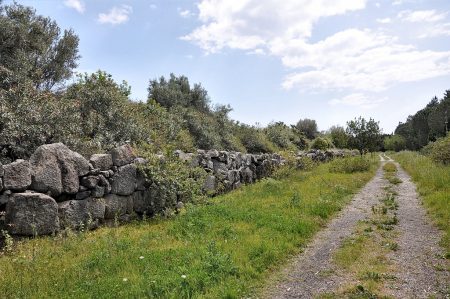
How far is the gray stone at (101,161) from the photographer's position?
→ 852cm

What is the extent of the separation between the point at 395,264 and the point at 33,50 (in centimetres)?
1515

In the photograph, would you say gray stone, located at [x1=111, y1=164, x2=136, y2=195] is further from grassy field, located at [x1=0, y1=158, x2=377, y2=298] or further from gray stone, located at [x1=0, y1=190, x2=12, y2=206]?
gray stone, located at [x1=0, y1=190, x2=12, y2=206]

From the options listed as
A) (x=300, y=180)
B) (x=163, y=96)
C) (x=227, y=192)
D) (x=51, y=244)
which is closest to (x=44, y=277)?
(x=51, y=244)

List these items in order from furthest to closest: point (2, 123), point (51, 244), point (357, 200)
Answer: point (357, 200) → point (2, 123) → point (51, 244)

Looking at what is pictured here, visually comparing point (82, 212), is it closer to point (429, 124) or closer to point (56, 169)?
point (56, 169)

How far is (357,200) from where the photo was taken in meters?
11.9

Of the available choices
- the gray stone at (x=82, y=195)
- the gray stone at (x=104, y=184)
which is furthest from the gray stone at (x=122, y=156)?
the gray stone at (x=82, y=195)

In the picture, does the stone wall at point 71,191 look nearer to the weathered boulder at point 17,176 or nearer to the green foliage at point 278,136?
the weathered boulder at point 17,176

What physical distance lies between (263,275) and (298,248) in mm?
1545

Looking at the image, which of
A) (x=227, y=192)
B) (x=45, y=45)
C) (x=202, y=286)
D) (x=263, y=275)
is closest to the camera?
(x=202, y=286)

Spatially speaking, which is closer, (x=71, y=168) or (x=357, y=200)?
(x=71, y=168)

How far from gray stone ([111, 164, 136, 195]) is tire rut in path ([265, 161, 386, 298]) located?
450 cm

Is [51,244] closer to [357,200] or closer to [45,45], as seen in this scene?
[357,200]

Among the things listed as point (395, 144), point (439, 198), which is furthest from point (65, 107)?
point (395, 144)
